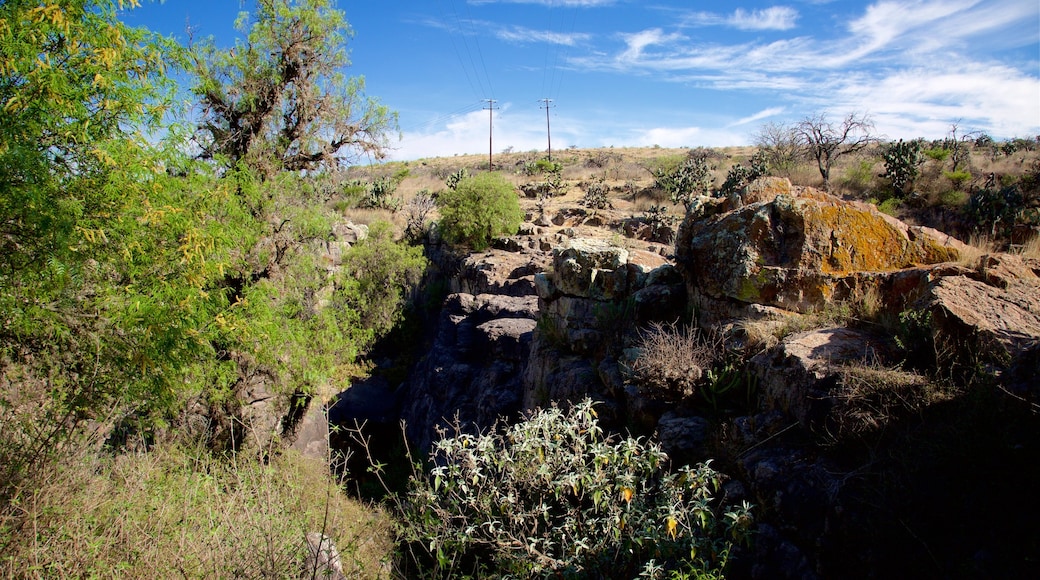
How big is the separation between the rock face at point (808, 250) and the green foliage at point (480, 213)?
14.9 meters

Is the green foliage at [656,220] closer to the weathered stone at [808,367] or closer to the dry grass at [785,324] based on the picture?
the dry grass at [785,324]

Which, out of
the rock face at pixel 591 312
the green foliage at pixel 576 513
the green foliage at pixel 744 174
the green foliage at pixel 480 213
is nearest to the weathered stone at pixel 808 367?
the green foliage at pixel 576 513

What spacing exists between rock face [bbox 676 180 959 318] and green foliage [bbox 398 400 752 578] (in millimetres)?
2245

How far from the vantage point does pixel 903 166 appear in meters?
16.0

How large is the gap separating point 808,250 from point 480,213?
51.9 feet

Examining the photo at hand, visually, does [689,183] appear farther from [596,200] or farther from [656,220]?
[656,220]

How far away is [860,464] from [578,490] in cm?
210

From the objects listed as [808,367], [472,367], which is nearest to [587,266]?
[808,367]

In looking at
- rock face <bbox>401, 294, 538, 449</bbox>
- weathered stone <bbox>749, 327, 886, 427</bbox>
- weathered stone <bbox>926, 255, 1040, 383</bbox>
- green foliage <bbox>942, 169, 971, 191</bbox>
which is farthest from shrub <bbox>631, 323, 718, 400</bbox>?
green foliage <bbox>942, 169, 971, 191</bbox>

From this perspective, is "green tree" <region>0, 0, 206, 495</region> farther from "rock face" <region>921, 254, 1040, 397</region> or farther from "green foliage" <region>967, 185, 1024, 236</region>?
"green foliage" <region>967, 185, 1024, 236</region>

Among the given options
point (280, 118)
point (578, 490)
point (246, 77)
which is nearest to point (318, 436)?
point (280, 118)

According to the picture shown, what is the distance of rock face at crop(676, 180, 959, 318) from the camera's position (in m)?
5.46

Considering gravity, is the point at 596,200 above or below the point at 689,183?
below

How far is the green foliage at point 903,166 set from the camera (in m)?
15.8
